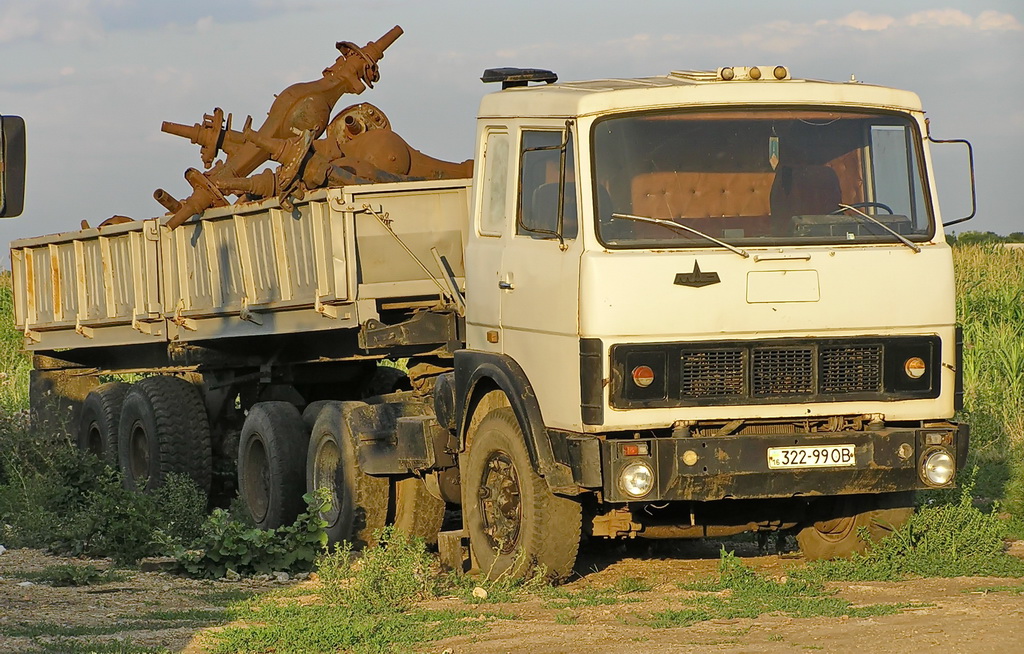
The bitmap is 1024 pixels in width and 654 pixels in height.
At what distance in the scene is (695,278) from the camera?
312 inches

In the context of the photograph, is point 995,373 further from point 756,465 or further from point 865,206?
point 756,465

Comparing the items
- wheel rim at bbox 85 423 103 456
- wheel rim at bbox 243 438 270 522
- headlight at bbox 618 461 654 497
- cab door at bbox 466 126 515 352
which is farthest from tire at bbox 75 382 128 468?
headlight at bbox 618 461 654 497

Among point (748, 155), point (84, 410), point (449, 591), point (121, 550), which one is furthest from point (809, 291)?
point (84, 410)

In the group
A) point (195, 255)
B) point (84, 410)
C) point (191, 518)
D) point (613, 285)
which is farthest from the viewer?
point (84, 410)

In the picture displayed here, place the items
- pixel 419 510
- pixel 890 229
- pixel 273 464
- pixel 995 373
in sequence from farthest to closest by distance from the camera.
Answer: pixel 995 373 → pixel 273 464 → pixel 419 510 → pixel 890 229

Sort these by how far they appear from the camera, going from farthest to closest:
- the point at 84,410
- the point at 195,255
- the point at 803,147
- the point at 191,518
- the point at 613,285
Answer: the point at 84,410
the point at 195,255
the point at 191,518
the point at 803,147
the point at 613,285

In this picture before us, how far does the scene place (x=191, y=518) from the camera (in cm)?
1213

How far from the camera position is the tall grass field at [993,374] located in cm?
1292

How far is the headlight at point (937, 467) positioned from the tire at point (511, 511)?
1792 mm

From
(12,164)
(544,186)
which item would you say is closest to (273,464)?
(544,186)

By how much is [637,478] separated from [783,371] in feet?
2.98

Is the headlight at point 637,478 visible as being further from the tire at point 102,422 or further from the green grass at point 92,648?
the tire at point 102,422

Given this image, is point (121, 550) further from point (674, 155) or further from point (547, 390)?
point (674, 155)

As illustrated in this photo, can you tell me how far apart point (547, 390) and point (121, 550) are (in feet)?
13.0
